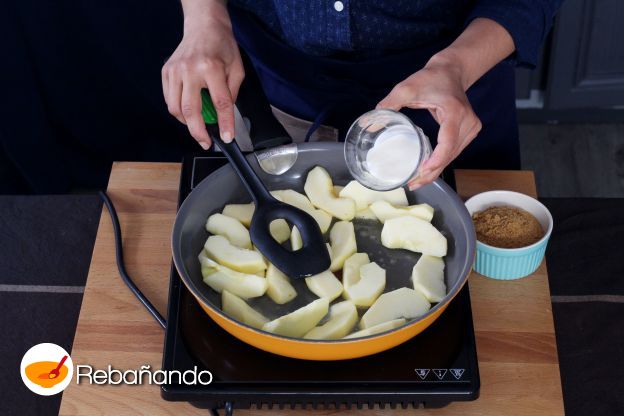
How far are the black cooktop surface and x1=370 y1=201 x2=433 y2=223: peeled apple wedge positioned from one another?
5.7 inches

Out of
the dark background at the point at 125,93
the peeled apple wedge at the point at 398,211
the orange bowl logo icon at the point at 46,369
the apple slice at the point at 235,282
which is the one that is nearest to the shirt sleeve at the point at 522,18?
the peeled apple wedge at the point at 398,211

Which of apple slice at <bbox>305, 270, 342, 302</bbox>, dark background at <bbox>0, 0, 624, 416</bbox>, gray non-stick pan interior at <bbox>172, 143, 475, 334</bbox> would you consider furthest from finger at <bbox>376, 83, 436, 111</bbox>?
dark background at <bbox>0, 0, 624, 416</bbox>

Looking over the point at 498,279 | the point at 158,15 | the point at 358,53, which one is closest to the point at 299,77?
the point at 358,53

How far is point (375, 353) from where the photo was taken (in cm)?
85

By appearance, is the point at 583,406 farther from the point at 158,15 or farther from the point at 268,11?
the point at 158,15

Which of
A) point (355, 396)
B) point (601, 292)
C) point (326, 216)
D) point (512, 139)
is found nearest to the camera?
point (355, 396)

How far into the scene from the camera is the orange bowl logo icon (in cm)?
96

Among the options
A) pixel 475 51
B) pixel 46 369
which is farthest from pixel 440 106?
pixel 46 369

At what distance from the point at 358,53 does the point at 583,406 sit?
59 cm

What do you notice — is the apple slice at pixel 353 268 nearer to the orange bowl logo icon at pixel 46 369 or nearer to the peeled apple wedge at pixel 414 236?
the peeled apple wedge at pixel 414 236

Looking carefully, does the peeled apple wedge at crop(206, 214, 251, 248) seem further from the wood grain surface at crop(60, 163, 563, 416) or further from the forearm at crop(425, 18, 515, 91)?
the forearm at crop(425, 18, 515, 91)

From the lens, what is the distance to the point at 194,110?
3.26 ft

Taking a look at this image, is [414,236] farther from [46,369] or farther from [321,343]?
[46,369]

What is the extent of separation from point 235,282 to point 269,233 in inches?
2.9
